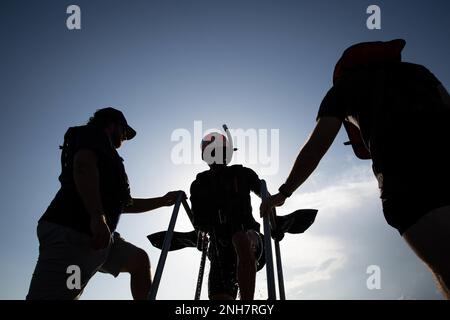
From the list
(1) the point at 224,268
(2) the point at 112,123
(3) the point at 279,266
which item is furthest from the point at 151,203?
(3) the point at 279,266

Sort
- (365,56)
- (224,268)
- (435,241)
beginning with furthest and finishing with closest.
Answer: (224,268) → (365,56) → (435,241)

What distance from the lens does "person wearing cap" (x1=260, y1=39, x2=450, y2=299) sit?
139 centimetres

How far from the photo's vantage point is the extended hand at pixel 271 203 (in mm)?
2400

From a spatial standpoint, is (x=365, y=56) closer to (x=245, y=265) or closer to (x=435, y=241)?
(x=435, y=241)

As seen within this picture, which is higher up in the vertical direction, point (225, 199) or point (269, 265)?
point (225, 199)

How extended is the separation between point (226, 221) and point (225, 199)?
0.38 m

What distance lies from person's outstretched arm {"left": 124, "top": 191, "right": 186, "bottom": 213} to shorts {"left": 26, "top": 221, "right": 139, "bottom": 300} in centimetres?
145

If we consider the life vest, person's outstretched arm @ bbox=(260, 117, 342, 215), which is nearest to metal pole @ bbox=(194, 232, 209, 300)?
person's outstretched arm @ bbox=(260, 117, 342, 215)

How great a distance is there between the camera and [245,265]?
3.59 metres

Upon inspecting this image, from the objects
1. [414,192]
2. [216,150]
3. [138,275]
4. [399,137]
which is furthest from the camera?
[216,150]

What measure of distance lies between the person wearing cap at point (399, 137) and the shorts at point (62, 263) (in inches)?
76.3

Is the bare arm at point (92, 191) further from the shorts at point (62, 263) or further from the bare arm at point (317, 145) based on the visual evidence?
the bare arm at point (317, 145)
